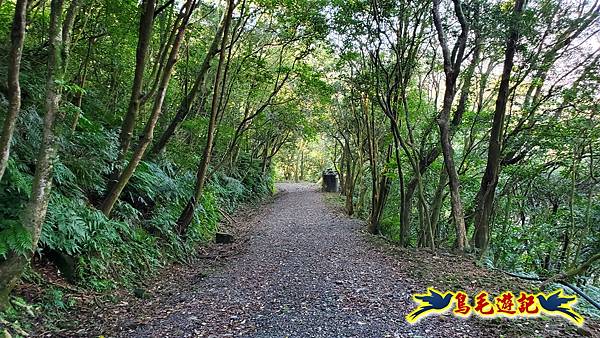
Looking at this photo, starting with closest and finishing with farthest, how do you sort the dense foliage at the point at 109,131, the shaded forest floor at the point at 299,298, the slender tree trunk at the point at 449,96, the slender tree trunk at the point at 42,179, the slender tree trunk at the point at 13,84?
the slender tree trunk at the point at 13,84, the slender tree trunk at the point at 42,179, the dense foliage at the point at 109,131, the shaded forest floor at the point at 299,298, the slender tree trunk at the point at 449,96

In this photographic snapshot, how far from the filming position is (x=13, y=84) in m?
3.05

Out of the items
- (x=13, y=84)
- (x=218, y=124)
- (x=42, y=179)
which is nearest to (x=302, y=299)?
(x=42, y=179)

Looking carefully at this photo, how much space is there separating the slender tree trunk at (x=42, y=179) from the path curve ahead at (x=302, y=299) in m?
1.22

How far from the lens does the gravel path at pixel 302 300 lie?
3.95m

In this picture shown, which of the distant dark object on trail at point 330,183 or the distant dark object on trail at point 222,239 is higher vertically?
the distant dark object on trail at point 330,183

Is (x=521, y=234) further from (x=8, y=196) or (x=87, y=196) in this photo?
(x=8, y=196)

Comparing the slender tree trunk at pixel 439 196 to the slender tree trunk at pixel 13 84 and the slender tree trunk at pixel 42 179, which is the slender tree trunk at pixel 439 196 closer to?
the slender tree trunk at pixel 42 179

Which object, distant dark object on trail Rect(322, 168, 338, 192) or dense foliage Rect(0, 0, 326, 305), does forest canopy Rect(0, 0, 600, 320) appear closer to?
dense foliage Rect(0, 0, 326, 305)

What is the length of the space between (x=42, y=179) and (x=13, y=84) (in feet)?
2.98

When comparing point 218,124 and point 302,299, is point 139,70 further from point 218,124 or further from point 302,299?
point 218,124

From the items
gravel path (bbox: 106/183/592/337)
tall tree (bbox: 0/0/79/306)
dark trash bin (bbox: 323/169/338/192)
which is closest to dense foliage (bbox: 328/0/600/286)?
gravel path (bbox: 106/183/592/337)

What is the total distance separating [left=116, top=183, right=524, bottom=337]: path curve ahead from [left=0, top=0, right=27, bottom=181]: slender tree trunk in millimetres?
2187

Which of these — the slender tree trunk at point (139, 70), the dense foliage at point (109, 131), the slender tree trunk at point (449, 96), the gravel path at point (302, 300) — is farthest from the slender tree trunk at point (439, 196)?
the slender tree trunk at point (139, 70)

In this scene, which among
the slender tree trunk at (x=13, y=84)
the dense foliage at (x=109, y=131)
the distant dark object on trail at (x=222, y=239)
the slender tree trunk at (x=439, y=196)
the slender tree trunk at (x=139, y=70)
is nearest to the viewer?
the slender tree trunk at (x=13, y=84)
